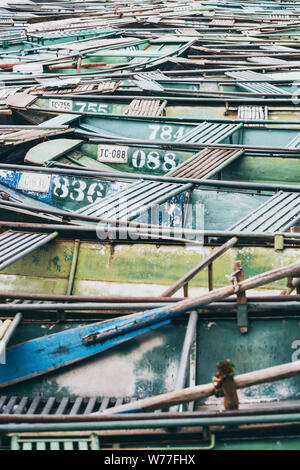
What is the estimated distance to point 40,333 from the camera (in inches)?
197

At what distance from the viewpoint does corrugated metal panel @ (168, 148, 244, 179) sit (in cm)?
786

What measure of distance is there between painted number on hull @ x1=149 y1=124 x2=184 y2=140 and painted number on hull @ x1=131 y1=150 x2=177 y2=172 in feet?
2.67

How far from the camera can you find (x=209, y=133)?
903 cm

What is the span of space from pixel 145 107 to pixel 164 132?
1007mm

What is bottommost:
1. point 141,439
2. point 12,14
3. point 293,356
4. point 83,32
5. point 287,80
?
point 141,439

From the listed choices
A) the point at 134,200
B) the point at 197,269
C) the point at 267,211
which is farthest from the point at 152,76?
the point at 197,269

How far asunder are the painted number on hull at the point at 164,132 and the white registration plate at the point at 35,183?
2.34 meters

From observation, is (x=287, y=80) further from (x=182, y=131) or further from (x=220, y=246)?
(x=220, y=246)

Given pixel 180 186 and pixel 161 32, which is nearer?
pixel 180 186

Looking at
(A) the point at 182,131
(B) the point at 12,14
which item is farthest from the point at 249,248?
(B) the point at 12,14

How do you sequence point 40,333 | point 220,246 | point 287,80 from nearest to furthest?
point 40,333
point 220,246
point 287,80

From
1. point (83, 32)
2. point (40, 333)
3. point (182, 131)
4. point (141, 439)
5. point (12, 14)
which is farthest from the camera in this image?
point (12, 14)

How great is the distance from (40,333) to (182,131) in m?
5.34
